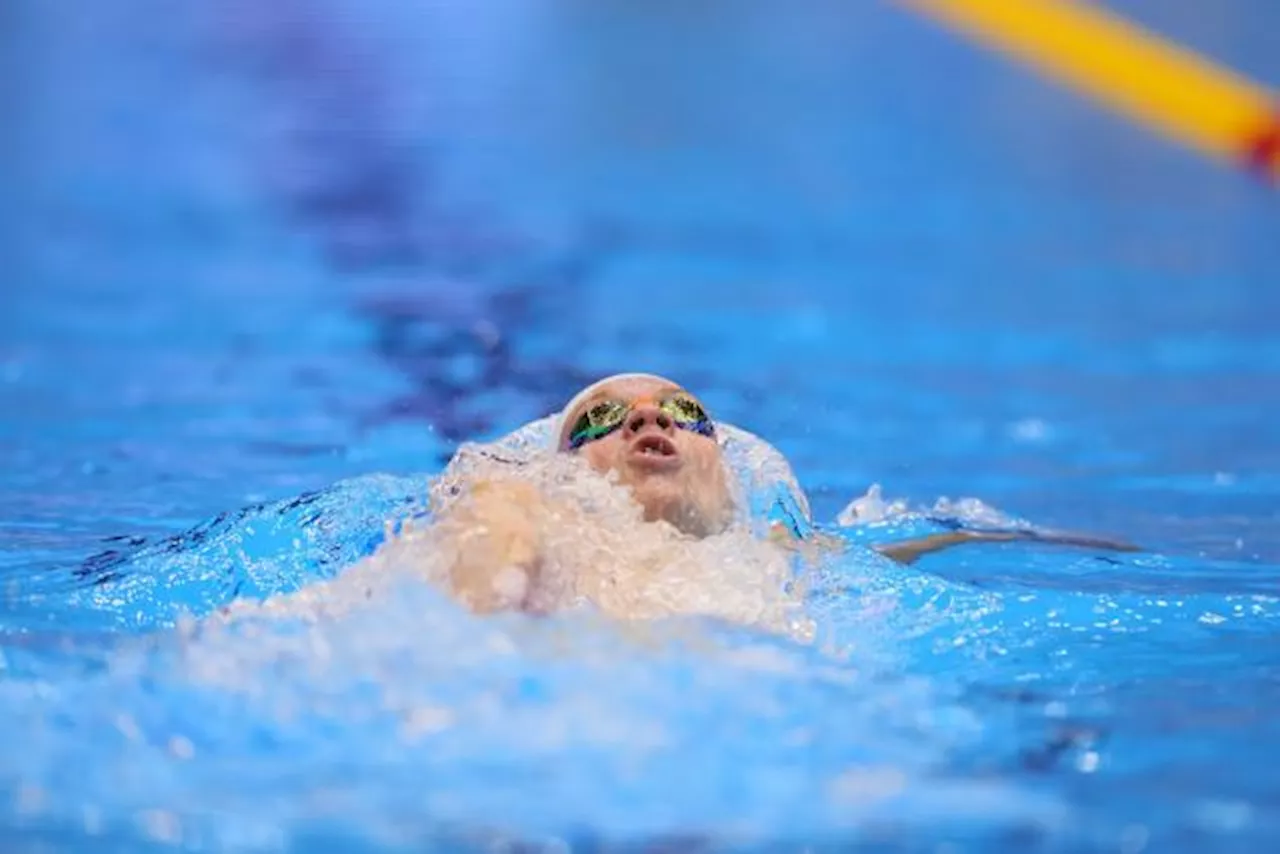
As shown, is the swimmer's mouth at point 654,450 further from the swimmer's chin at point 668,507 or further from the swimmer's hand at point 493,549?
the swimmer's hand at point 493,549

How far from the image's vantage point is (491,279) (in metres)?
7.09

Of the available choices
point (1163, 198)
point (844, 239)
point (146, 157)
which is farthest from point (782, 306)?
point (146, 157)

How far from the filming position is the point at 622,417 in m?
3.61

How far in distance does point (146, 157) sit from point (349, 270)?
7.36 ft

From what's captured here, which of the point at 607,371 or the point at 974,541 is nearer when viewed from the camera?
the point at 974,541

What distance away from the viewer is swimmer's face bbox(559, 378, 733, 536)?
3.52 m

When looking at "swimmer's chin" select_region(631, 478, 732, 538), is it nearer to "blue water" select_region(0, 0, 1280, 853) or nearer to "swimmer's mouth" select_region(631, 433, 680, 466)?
"swimmer's mouth" select_region(631, 433, 680, 466)

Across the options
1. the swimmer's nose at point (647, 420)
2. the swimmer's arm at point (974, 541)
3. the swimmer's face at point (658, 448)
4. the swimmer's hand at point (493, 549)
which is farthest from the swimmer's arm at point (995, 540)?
the swimmer's hand at point (493, 549)

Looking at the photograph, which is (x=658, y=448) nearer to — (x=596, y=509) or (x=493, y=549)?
(x=596, y=509)

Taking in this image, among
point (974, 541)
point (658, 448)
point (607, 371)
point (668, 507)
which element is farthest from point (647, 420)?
point (607, 371)

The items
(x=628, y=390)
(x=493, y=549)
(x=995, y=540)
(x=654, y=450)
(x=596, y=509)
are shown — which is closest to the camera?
(x=493, y=549)

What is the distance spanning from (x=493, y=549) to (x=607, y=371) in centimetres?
292

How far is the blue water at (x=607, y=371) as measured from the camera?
2.51 metres

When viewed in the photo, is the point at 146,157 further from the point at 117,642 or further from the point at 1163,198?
the point at 117,642
